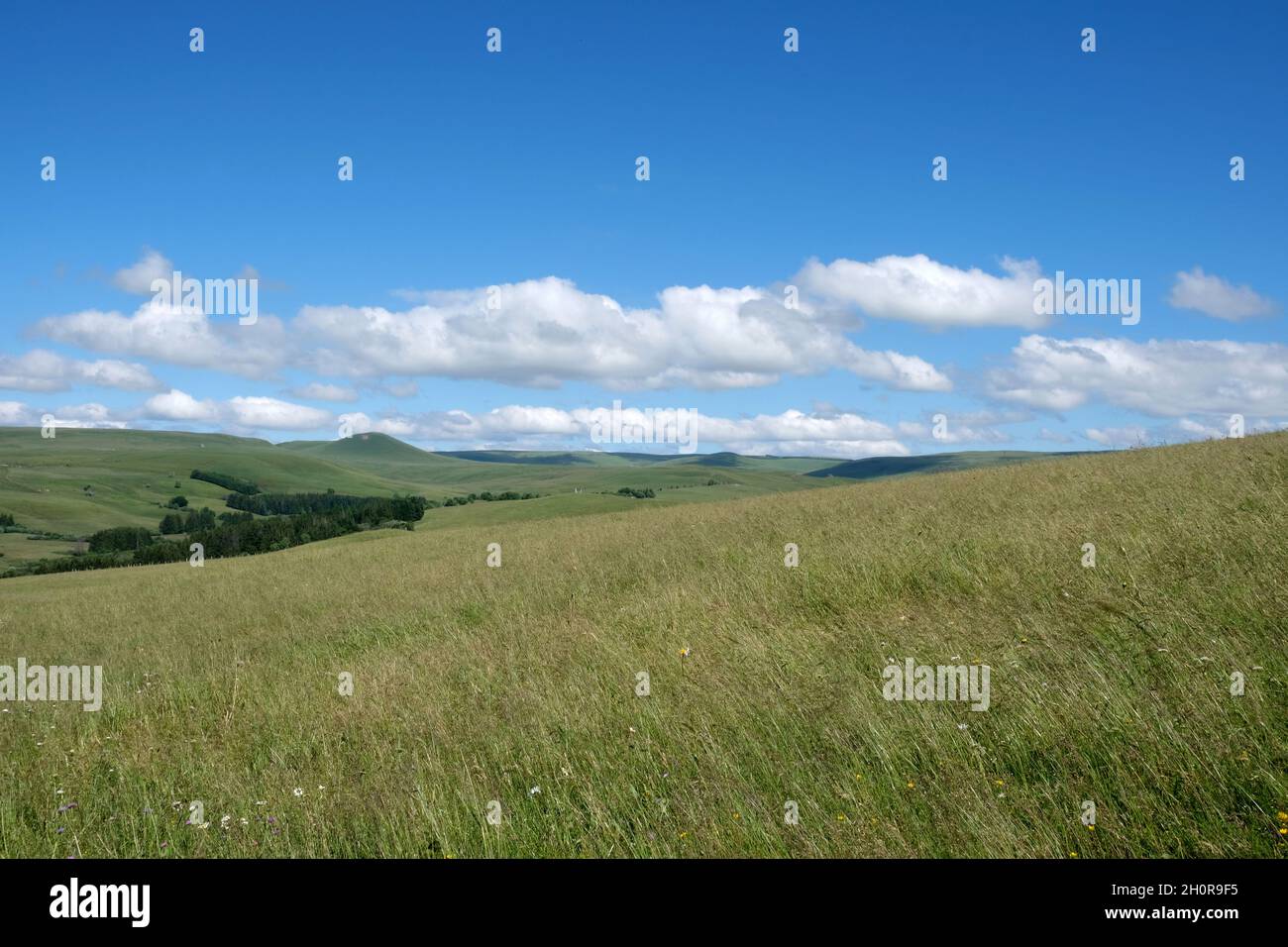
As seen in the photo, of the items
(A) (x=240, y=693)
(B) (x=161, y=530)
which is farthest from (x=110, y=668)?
(B) (x=161, y=530)

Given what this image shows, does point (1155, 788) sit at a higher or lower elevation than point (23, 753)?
higher

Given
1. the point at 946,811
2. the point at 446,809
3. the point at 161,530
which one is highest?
the point at 946,811

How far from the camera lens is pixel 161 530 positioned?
136375mm

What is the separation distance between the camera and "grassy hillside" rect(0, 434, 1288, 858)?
419cm

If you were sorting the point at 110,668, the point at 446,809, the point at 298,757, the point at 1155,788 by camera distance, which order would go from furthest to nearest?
1. the point at 110,668
2. the point at 298,757
3. the point at 446,809
4. the point at 1155,788

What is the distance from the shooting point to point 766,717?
5.80 meters

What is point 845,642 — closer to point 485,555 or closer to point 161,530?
point 485,555

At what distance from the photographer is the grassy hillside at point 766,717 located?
4191 mm
